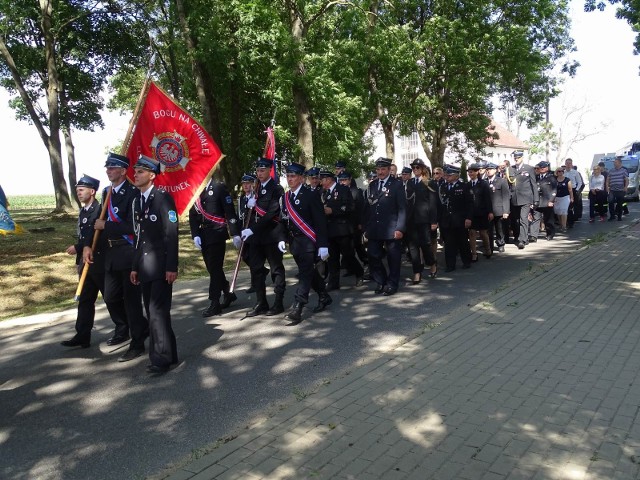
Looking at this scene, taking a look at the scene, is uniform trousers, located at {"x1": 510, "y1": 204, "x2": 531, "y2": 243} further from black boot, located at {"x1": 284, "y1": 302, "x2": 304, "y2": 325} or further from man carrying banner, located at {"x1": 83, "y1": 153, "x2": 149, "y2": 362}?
man carrying banner, located at {"x1": 83, "y1": 153, "x2": 149, "y2": 362}

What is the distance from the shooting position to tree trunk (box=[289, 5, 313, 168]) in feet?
51.6

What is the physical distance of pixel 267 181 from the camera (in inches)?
313

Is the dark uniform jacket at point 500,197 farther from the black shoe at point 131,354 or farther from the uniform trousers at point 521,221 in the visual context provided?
the black shoe at point 131,354

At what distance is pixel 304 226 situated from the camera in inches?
299

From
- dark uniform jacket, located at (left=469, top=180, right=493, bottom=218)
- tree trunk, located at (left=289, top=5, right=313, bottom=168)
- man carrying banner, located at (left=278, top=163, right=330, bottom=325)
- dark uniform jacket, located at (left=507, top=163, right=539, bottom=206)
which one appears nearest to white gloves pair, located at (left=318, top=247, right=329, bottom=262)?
man carrying banner, located at (left=278, top=163, right=330, bottom=325)

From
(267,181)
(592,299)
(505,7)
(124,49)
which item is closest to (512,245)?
(592,299)

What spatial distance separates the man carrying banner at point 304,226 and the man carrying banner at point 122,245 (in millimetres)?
1939

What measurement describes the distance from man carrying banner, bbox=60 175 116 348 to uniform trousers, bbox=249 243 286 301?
6.16ft

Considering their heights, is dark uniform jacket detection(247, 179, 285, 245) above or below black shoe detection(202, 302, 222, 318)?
above

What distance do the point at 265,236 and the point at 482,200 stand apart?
5743 millimetres

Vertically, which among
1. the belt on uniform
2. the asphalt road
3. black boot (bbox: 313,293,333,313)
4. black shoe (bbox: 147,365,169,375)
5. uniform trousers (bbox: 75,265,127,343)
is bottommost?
the asphalt road

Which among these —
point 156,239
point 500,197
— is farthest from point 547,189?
point 156,239

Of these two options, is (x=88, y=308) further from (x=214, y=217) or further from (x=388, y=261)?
(x=388, y=261)

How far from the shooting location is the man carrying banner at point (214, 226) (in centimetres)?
795
